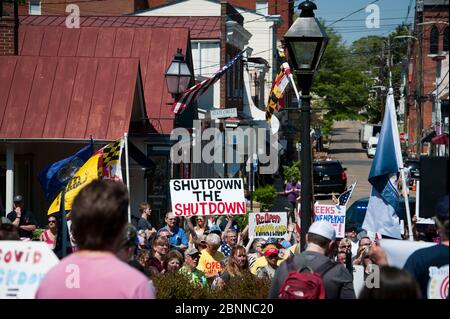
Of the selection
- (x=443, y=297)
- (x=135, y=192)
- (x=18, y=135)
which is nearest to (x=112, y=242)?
(x=443, y=297)

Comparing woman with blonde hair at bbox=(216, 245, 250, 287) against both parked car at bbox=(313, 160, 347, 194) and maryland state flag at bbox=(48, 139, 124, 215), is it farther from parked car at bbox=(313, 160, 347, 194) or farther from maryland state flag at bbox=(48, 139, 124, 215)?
parked car at bbox=(313, 160, 347, 194)

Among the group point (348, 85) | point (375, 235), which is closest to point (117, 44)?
point (375, 235)

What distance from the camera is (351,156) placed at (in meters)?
75.0

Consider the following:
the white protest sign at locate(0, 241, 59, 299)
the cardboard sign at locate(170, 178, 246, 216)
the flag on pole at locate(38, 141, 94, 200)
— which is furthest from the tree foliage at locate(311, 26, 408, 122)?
the white protest sign at locate(0, 241, 59, 299)

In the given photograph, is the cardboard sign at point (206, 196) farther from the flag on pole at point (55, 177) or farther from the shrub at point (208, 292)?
the shrub at point (208, 292)

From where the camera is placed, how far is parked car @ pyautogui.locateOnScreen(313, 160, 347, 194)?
41469 millimetres

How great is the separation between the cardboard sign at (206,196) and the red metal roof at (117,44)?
9680 millimetres

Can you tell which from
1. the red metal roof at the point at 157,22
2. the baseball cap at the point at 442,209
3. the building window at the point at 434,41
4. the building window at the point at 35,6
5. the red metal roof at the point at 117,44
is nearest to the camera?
the baseball cap at the point at 442,209

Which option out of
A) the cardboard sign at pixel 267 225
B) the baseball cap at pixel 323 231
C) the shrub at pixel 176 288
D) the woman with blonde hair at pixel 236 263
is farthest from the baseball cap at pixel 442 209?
the cardboard sign at pixel 267 225

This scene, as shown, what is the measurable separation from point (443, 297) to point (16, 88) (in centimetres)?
1646

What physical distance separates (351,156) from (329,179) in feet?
111

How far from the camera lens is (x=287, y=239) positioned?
1544cm

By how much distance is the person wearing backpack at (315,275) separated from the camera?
6.03 metres
